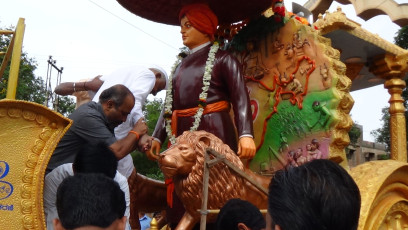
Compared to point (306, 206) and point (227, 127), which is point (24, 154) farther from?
point (306, 206)

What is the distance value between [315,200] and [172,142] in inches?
79.0

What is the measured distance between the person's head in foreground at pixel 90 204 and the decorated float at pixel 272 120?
97 centimetres

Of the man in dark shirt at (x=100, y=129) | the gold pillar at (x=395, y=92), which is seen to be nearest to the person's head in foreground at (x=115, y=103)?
the man in dark shirt at (x=100, y=129)

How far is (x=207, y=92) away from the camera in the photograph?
3.07 m

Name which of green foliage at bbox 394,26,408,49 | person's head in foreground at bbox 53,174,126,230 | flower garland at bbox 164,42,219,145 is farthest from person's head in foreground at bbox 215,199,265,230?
green foliage at bbox 394,26,408,49

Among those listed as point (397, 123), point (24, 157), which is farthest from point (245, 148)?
point (397, 123)

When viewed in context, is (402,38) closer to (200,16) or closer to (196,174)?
(200,16)

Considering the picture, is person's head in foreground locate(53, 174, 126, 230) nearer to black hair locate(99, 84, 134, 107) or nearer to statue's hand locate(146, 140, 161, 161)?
black hair locate(99, 84, 134, 107)

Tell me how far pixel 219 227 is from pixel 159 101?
1491cm

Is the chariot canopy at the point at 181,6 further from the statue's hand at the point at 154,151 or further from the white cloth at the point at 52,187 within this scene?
the white cloth at the point at 52,187

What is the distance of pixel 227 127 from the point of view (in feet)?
9.96

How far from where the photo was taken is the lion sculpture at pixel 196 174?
266 cm

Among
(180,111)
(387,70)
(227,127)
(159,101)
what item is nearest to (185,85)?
(180,111)

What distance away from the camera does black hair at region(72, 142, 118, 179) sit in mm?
2027
